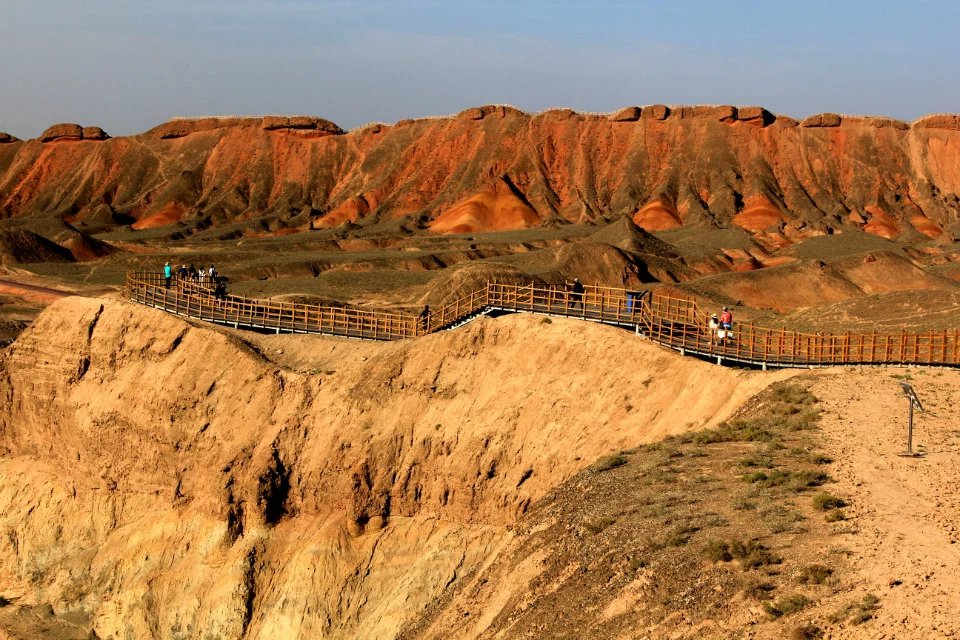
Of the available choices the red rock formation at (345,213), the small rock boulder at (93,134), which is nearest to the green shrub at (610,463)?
the red rock formation at (345,213)

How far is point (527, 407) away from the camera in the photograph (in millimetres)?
30391

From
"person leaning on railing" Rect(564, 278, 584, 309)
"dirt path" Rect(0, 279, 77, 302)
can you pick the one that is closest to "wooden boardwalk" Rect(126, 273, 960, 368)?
"person leaning on railing" Rect(564, 278, 584, 309)

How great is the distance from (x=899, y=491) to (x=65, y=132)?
152 m

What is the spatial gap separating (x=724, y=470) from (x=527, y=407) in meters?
9.09

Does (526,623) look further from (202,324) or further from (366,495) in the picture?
(202,324)

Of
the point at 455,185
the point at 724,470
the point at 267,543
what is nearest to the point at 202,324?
the point at 267,543

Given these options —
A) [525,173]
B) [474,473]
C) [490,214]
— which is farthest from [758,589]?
[525,173]

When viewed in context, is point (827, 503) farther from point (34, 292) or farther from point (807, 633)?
point (34, 292)

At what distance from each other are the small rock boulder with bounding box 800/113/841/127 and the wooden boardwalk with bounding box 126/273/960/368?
96.2 m

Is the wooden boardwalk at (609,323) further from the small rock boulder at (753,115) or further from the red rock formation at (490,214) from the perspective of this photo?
the small rock boulder at (753,115)

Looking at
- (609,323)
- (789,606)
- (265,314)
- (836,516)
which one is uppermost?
(609,323)

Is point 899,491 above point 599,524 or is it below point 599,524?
above

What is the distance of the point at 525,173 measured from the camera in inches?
5226

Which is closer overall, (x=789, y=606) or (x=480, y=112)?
(x=789, y=606)
